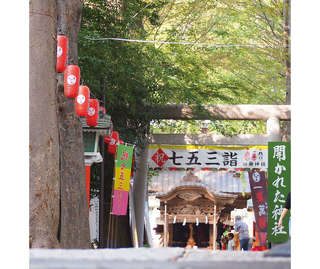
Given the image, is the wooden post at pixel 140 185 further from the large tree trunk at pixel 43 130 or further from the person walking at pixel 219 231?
the large tree trunk at pixel 43 130

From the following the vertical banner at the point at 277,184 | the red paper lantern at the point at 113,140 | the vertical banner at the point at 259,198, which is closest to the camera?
the vertical banner at the point at 277,184

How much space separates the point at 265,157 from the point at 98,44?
196 inches

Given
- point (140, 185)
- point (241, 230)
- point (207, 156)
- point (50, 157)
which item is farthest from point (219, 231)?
point (50, 157)

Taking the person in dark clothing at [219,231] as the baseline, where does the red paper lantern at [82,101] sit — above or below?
above

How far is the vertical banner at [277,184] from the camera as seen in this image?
1092 centimetres

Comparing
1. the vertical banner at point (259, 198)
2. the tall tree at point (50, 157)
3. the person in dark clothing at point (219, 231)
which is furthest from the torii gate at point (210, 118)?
the tall tree at point (50, 157)

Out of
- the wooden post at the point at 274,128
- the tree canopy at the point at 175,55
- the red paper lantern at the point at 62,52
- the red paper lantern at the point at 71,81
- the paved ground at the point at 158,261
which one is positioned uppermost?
the tree canopy at the point at 175,55

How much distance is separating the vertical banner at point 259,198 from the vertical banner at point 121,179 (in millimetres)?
3184

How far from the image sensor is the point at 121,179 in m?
10.6

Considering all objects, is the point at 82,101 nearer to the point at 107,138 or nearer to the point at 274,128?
the point at 107,138

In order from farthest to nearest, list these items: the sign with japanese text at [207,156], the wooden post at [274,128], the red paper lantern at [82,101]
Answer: the sign with japanese text at [207,156]
the wooden post at [274,128]
the red paper lantern at [82,101]

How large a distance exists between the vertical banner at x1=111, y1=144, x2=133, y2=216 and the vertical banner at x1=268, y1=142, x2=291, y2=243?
2.67 m

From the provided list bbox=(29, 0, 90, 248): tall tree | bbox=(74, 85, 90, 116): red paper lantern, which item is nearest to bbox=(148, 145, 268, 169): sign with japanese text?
bbox=(74, 85, 90, 116): red paper lantern

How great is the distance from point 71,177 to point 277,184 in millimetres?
5515
